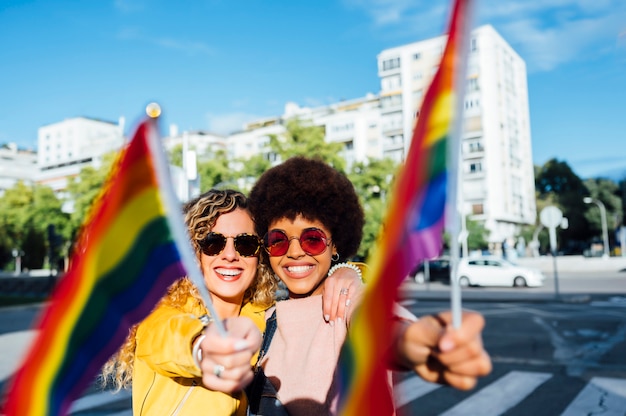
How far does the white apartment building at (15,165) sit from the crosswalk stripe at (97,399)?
357ft

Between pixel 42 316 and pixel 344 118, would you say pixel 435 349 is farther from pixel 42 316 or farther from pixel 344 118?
pixel 344 118

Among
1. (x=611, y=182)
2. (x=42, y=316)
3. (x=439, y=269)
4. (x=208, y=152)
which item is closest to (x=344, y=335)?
(x=42, y=316)

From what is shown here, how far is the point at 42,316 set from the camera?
128 cm

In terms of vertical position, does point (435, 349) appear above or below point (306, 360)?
above

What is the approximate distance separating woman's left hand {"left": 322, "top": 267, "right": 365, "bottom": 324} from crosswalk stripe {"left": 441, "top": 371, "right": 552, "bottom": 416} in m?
4.26

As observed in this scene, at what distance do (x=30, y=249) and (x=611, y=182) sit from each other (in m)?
63.7

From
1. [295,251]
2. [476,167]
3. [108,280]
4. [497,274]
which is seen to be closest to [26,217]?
[497,274]

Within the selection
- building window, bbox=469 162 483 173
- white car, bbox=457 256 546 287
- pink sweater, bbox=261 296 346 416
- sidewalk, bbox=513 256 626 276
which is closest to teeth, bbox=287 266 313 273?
pink sweater, bbox=261 296 346 416

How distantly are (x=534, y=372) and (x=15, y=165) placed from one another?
118744mm

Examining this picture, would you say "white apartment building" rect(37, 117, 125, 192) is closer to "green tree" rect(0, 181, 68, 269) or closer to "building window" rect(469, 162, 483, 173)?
"green tree" rect(0, 181, 68, 269)

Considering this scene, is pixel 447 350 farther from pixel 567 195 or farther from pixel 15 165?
pixel 15 165

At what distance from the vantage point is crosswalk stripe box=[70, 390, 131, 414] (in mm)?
5992

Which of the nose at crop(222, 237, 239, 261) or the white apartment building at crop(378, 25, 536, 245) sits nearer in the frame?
the nose at crop(222, 237, 239, 261)

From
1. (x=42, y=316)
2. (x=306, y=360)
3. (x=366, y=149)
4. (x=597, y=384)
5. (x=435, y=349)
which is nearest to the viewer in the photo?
(x=435, y=349)
